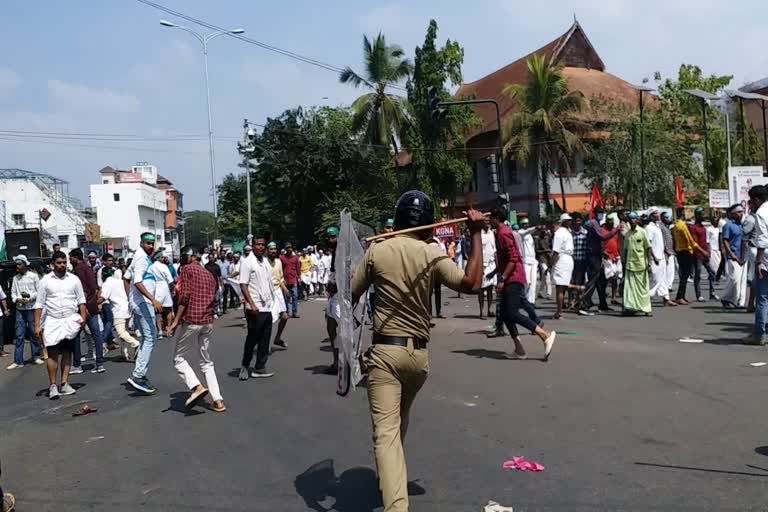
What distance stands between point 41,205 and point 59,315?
170 ft

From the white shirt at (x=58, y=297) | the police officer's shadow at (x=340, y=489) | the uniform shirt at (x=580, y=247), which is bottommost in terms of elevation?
the police officer's shadow at (x=340, y=489)

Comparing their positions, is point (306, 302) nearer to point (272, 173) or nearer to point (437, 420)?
point (437, 420)

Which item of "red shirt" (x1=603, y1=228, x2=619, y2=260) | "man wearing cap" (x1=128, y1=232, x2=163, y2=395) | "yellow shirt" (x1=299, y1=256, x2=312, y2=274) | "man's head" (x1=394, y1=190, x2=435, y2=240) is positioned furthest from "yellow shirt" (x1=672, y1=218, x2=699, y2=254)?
"yellow shirt" (x1=299, y1=256, x2=312, y2=274)

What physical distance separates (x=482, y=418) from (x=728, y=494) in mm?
2438

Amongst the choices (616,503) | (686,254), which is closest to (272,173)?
(686,254)

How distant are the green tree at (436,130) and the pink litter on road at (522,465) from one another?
117 ft

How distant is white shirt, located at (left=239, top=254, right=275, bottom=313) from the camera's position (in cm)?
923

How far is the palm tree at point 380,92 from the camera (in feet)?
135

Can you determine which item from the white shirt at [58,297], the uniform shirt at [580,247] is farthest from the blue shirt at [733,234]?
the white shirt at [58,297]

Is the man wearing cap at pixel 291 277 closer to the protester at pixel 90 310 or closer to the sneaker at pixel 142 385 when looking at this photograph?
the protester at pixel 90 310

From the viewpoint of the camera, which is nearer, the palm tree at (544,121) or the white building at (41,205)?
the palm tree at (544,121)

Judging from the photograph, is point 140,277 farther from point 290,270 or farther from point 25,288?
point 290,270

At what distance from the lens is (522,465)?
16.8 feet

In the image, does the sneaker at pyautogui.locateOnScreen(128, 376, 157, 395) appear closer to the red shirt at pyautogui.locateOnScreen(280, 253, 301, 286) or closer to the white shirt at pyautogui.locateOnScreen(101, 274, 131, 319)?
the white shirt at pyautogui.locateOnScreen(101, 274, 131, 319)
